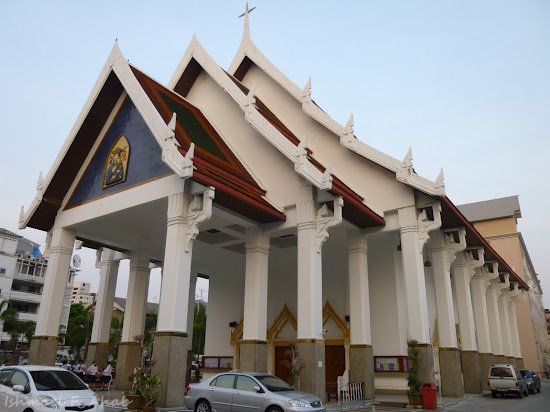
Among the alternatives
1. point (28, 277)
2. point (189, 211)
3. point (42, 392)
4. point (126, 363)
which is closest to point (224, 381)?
point (42, 392)

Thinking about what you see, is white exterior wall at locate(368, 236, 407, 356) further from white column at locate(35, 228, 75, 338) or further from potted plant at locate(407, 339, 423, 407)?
white column at locate(35, 228, 75, 338)

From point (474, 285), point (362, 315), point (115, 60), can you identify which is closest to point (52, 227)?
point (115, 60)

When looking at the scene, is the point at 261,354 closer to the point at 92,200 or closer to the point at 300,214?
the point at 300,214

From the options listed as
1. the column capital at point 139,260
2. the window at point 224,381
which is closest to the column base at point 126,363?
the column capital at point 139,260

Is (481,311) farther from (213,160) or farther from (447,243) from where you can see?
(213,160)

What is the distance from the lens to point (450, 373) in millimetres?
17828

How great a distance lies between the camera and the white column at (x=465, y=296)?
68.9 feet

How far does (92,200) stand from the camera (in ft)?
55.5

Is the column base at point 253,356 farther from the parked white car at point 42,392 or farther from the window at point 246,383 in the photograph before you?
the parked white car at point 42,392

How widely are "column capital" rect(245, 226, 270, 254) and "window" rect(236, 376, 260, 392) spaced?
5470mm

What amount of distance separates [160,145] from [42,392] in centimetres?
735

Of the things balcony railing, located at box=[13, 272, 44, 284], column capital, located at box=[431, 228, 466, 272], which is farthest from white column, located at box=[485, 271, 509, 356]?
balcony railing, located at box=[13, 272, 44, 284]

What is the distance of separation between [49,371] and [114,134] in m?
9.20

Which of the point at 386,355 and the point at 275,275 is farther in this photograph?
the point at 275,275
